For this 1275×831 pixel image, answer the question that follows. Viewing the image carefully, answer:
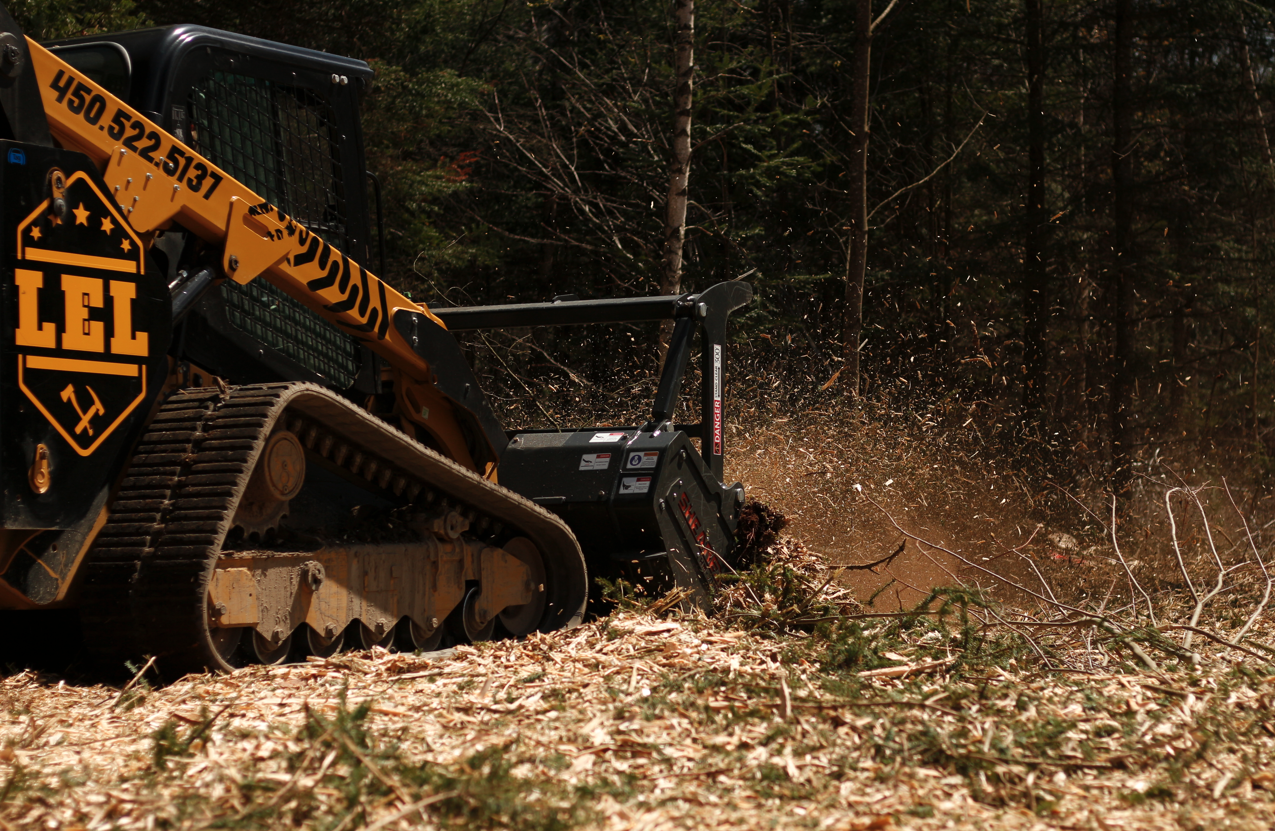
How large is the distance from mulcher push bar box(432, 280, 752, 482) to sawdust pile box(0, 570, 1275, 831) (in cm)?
231

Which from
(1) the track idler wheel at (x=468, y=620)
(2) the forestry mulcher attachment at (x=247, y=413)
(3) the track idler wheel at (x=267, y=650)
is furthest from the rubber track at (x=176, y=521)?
(1) the track idler wheel at (x=468, y=620)

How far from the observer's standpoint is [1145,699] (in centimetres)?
379

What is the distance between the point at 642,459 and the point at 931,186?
1472cm

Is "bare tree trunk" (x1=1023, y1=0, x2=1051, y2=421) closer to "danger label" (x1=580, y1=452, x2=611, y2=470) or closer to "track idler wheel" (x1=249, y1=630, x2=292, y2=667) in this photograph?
"danger label" (x1=580, y1=452, x2=611, y2=470)

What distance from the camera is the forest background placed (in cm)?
1617

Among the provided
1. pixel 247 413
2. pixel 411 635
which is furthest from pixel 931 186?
pixel 247 413

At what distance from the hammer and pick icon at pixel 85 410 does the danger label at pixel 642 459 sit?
284cm

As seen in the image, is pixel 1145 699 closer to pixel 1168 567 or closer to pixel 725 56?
pixel 1168 567

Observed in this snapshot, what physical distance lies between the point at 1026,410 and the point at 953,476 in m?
5.47

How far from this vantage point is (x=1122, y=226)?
16594mm

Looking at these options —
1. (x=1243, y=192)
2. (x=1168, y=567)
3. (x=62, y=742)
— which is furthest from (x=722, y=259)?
(x=62, y=742)

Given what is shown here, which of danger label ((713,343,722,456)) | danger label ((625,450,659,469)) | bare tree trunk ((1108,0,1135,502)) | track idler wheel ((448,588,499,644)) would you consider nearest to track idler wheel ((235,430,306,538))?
track idler wheel ((448,588,499,644))

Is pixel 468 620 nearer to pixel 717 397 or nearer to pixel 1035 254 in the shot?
pixel 717 397

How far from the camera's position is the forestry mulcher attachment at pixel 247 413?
3.73 m
